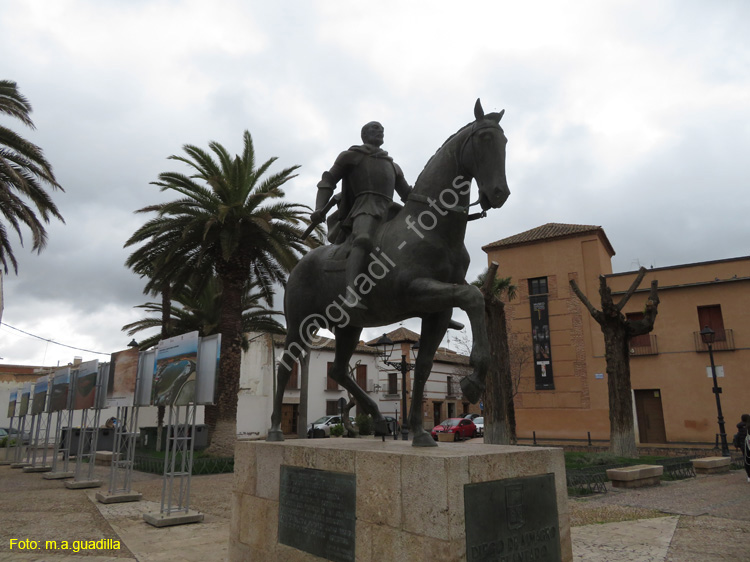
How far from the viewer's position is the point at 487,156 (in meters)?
3.73

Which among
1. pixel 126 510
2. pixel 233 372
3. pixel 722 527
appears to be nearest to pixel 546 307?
pixel 233 372

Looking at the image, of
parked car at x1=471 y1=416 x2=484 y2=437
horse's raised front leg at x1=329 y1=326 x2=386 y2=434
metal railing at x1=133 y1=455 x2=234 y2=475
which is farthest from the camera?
parked car at x1=471 y1=416 x2=484 y2=437

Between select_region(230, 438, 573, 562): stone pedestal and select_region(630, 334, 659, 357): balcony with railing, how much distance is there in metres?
25.4

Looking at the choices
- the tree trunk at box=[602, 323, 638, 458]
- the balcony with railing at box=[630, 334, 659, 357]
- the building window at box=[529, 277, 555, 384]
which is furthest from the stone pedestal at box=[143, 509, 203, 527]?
the balcony with railing at box=[630, 334, 659, 357]

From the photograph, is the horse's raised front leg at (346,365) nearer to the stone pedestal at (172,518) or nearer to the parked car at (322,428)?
the stone pedestal at (172,518)

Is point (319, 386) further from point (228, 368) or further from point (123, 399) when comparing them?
point (123, 399)

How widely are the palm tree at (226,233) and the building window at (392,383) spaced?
2664 cm

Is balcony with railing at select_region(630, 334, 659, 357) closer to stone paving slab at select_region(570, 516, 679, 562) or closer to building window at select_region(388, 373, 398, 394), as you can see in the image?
stone paving slab at select_region(570, 516, 679, 562)

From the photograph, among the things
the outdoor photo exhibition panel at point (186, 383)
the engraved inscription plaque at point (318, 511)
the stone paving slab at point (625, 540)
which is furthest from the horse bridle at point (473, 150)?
the outdoor photo exhibition panel at point (186, 383)

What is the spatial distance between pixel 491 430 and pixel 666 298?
1684 cm

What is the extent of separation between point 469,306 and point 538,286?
2800 cm

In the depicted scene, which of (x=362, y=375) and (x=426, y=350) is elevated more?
(x=362, y=375)

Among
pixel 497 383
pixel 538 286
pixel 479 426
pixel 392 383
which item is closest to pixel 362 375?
pixel 392 383

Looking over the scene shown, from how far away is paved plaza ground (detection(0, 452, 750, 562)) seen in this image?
597 centimetres
